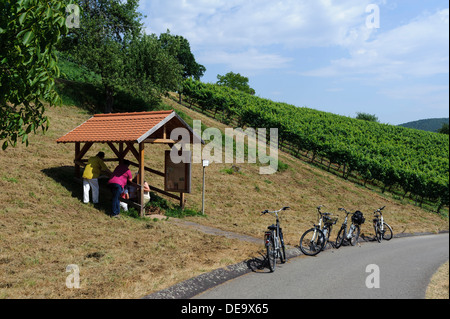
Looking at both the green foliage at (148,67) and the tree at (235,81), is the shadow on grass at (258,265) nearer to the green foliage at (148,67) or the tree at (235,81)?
the green foliage at (148,67)

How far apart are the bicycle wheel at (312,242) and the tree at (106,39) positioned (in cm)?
1896

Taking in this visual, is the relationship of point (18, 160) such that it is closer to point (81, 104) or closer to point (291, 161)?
point (81, 104)

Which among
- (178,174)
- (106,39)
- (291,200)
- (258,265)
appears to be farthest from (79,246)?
(106,39)

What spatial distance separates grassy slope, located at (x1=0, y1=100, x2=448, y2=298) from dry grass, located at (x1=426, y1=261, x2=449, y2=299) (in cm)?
422

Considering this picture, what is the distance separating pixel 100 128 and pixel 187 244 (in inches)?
258

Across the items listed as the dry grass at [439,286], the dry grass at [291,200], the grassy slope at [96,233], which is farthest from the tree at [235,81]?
the dry grass at [439,286]

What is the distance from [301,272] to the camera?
8.74 m

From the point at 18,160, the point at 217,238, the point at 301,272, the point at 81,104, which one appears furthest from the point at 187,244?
the point at 81,104

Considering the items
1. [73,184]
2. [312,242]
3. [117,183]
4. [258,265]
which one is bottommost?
[258,265]

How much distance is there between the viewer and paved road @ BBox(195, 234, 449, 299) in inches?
283

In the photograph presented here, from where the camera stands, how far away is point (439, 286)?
28.0ft

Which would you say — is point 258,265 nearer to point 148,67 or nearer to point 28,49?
point 28,49

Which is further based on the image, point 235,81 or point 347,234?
point 235,81

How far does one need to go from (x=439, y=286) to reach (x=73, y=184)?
12711 mm
